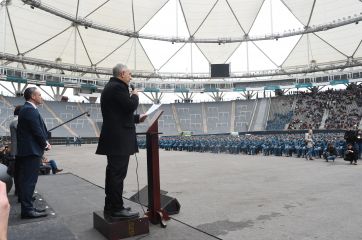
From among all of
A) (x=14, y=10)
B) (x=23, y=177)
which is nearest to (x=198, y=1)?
(x=14, y=10)

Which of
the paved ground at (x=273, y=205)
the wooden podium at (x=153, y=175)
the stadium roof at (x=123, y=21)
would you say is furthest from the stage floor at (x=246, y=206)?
the stadium roof at (x=123, y=21)

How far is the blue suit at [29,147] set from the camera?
15.6 feet

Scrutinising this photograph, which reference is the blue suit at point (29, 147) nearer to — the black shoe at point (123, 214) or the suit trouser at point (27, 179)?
the suit trouser at point (27, 179)

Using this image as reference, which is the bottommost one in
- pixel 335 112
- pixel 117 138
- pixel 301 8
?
pixel 117 138

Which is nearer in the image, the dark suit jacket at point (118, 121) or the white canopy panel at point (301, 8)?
the dark suit jacket at point (118, 121)

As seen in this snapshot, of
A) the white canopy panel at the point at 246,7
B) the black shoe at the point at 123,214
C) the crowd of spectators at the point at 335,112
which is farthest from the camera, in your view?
the white canopy panel at the point at 246,7

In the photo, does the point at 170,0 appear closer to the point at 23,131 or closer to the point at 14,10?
the point at 14,10

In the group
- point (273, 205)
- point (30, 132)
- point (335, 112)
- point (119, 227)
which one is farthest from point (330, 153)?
point (335, 112)

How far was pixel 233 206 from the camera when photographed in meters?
5.70

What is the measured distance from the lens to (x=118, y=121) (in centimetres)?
405

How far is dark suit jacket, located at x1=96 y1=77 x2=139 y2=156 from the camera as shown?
3.98m

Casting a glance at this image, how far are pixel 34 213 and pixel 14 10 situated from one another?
4174cm

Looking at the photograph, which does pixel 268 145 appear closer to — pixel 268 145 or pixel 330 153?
pixel 268 145

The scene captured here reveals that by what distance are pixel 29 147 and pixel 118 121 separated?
5.78 feet
